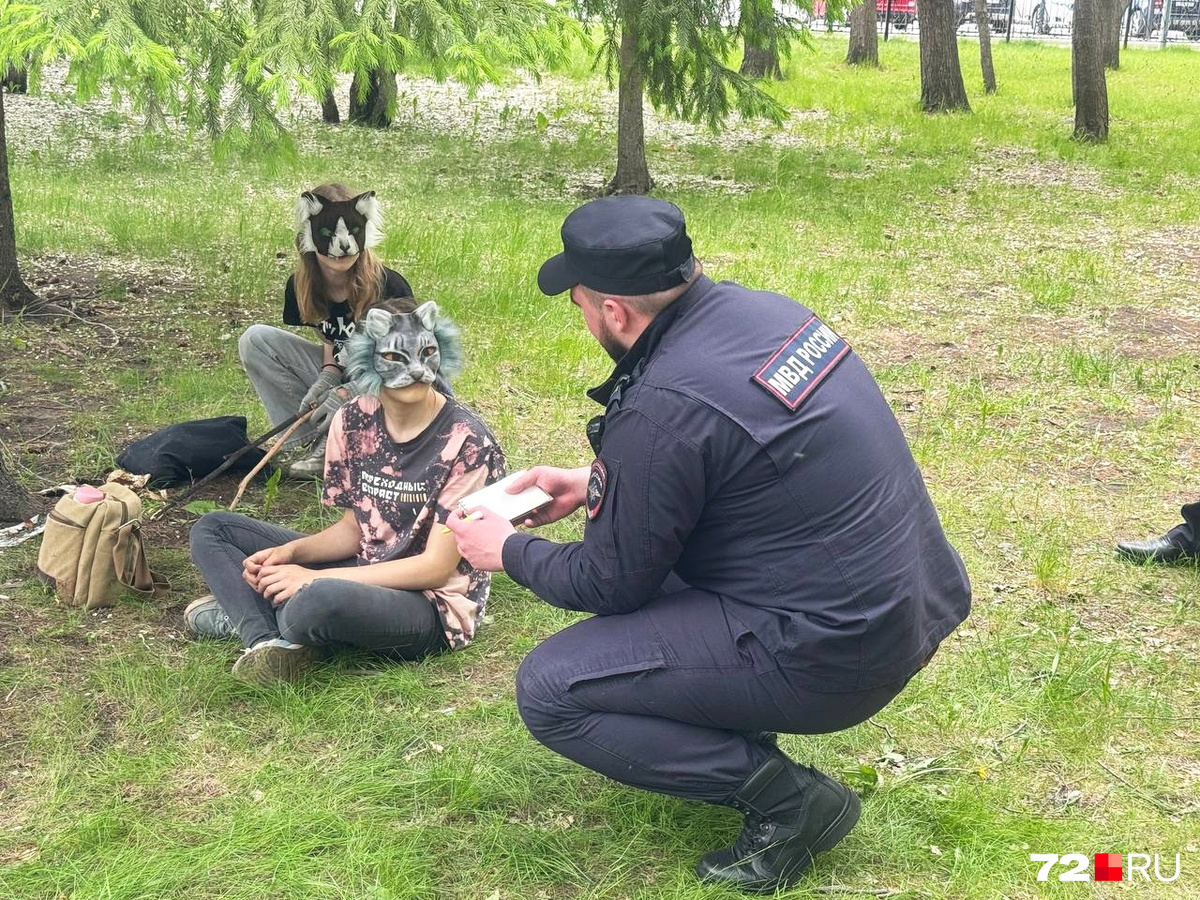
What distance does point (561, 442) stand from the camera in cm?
587

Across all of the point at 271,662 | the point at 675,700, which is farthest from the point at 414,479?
the point at 675,700

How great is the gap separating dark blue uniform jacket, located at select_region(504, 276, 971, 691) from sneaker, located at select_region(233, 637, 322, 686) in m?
1.24

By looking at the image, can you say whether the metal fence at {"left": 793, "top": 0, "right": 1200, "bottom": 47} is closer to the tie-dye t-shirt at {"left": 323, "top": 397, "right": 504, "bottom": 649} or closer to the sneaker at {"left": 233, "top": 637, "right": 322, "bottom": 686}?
the tie-dye t-shirt at {"left": 323, "top": 397, "right": 504, "bottom": 649}

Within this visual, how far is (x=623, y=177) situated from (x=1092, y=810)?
9.58 m

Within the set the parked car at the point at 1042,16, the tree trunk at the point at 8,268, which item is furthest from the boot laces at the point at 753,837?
the parked car at the point at 1042,16

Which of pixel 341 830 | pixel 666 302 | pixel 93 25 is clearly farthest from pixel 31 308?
pixel 666 302

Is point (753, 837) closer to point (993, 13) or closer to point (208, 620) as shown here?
point (208, 620)

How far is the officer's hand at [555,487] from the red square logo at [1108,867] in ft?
5.00

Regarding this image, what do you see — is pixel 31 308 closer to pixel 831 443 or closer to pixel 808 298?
pixel 808 298

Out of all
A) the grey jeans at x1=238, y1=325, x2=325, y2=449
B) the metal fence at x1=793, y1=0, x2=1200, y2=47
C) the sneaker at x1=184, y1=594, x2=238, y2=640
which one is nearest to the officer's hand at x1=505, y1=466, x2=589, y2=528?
the sneaker at x1=184, y1=594, x2=238, y2=640

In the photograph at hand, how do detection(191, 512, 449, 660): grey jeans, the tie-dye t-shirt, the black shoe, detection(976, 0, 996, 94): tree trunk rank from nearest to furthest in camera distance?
1. detection(191, 512, 449, 660): grey jeans
2. the tie-dye t-shirt
3. the black shoe
4. detection(976, 0, 996, 94): tree trunk

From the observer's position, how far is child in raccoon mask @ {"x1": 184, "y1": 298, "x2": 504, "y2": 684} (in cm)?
366

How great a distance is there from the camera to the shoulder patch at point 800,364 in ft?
8.38

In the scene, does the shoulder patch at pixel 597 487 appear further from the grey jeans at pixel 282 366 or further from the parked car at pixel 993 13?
the parked car at pixel 993 13
